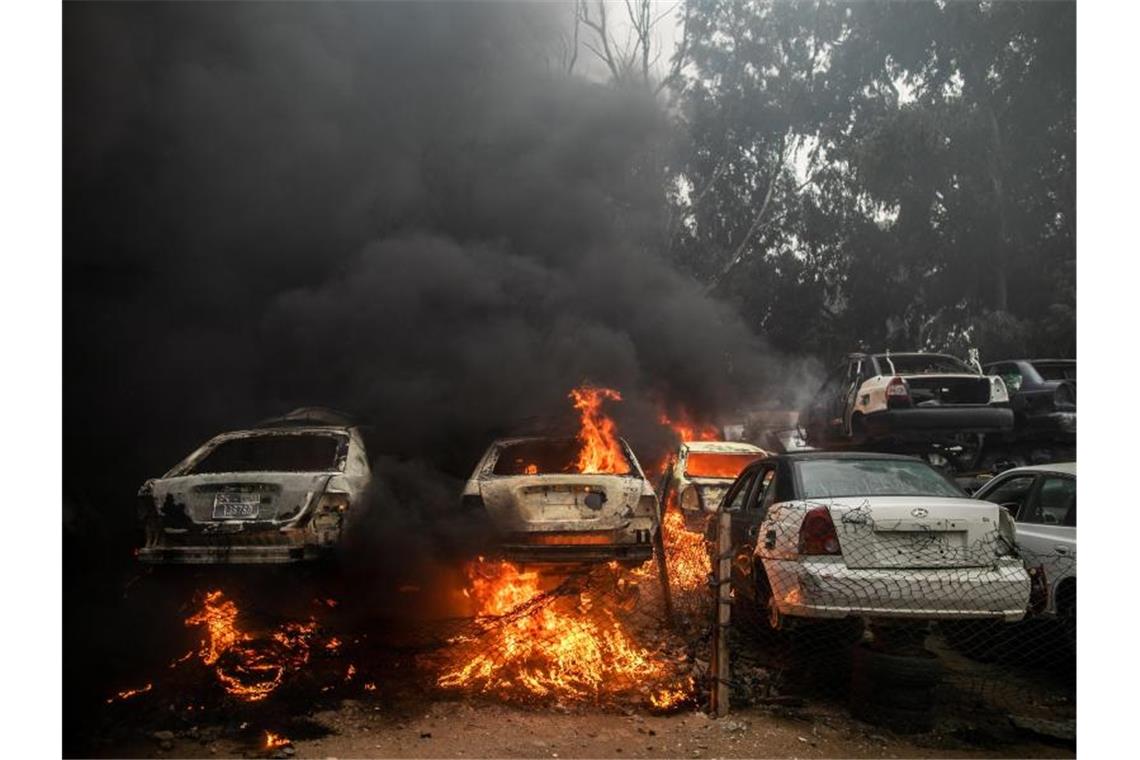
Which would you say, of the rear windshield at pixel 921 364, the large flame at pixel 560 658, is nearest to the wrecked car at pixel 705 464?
the rear windshield at pixel 921 364

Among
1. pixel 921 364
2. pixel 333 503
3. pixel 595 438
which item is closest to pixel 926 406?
pixel 921 364

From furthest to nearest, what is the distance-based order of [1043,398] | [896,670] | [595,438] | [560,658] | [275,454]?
[1043,398] < [595,438] < [275,454] < [560,658] < [896,670]

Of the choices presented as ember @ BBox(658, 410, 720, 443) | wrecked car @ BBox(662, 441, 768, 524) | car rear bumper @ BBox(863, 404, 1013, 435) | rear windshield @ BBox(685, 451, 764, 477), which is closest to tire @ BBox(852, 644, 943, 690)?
wrecked car @ BBox(662, 441, 768, 524)

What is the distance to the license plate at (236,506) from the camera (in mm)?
6223

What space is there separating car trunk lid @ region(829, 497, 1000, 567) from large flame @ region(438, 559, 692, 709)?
1320 millimetres

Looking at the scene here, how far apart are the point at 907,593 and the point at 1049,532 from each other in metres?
1.46

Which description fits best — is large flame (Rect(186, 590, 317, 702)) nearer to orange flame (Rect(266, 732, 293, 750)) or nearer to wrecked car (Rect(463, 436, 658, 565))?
orange flame (Rect(266, 732, 293, 750))

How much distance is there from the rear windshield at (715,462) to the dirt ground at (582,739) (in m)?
6.15

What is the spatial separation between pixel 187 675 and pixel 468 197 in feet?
23.6

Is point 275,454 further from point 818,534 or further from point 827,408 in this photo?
point 827,408

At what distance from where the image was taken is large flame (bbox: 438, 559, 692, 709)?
5.02 meters

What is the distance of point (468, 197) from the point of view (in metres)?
10.9

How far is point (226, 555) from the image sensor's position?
19.9 ft

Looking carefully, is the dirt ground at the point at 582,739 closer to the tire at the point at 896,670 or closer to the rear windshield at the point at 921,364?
the tire at the point at 896,670
